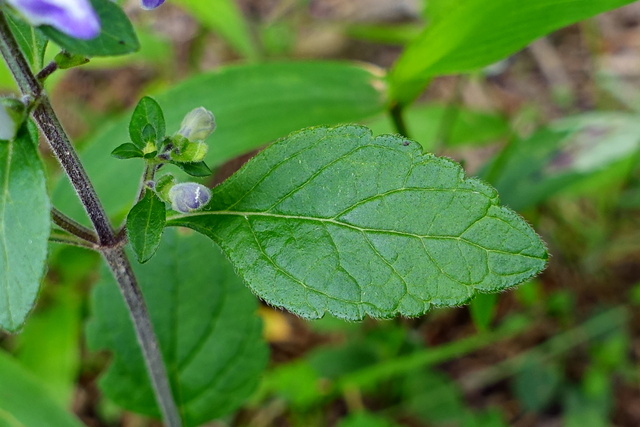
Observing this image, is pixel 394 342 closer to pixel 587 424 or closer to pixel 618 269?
pixel 587 424

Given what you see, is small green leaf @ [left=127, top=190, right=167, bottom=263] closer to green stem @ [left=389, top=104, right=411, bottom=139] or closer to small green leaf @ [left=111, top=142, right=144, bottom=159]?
small green leaf @ [left=111, top=142, right=144, bottom=159]

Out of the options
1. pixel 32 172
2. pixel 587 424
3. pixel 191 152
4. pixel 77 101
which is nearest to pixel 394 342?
pixel 587 424

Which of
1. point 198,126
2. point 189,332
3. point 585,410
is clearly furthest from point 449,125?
point 198,126

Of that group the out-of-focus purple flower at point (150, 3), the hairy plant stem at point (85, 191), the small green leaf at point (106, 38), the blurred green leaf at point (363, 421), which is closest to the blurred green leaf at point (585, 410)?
the blurred green leaf at point (363, 421)

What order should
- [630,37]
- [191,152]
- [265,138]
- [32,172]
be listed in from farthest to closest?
[630,37] < [265,138] < [191,152] < [32,172]

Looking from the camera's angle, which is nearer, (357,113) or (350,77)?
(357,113)

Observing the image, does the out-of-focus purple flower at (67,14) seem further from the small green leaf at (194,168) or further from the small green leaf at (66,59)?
the small green leaf at (194,168)

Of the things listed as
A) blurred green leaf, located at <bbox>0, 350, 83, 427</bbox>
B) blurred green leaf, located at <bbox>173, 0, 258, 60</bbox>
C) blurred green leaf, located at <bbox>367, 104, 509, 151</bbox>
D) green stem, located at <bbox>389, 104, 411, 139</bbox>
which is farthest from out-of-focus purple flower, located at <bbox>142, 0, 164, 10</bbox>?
blurred green leaf, located at <bbox>173, 0, 258, 60</bbox>
